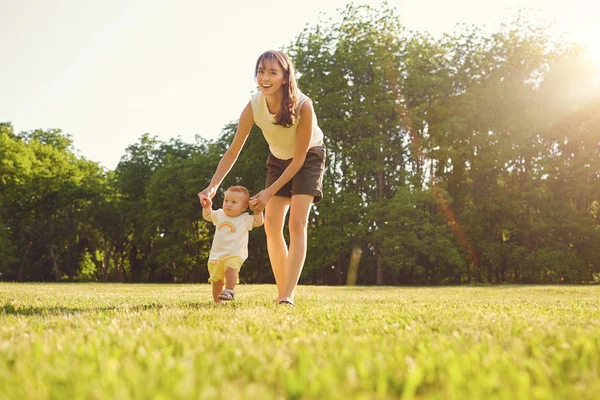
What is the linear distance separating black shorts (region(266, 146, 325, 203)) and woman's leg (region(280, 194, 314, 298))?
0.09 metres

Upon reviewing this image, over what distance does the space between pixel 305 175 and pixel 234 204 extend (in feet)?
3.06

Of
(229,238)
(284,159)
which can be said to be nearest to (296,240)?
(229,238)

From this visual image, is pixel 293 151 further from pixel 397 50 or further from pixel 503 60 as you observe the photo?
pixel 503 60

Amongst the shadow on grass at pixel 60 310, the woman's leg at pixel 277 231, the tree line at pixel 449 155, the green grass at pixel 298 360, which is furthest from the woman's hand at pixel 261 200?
the tree line at pixel 449 155

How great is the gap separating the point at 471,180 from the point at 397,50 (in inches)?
345

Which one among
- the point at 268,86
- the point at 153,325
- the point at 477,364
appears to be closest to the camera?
the point at 477,364

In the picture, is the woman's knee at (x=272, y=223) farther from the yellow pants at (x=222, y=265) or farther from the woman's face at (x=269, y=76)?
the woman's face at (x=269, y=76)

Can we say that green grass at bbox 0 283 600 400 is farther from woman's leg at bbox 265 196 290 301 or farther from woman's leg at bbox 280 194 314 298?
woman's leg at bbox 265 196 290 301

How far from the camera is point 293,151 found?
571cm

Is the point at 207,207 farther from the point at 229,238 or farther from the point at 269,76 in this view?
the point at 269,76

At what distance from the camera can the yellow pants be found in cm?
575

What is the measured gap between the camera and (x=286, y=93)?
17.4ft

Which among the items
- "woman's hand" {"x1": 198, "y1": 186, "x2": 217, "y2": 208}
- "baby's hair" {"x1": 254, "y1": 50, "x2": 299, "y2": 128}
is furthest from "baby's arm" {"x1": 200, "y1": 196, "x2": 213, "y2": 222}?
"baby's hair" {"x1": 254, "y1": 50, "x2": 299, "y2": 128}

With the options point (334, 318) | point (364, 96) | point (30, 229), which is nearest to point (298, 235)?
point (334, 318)
